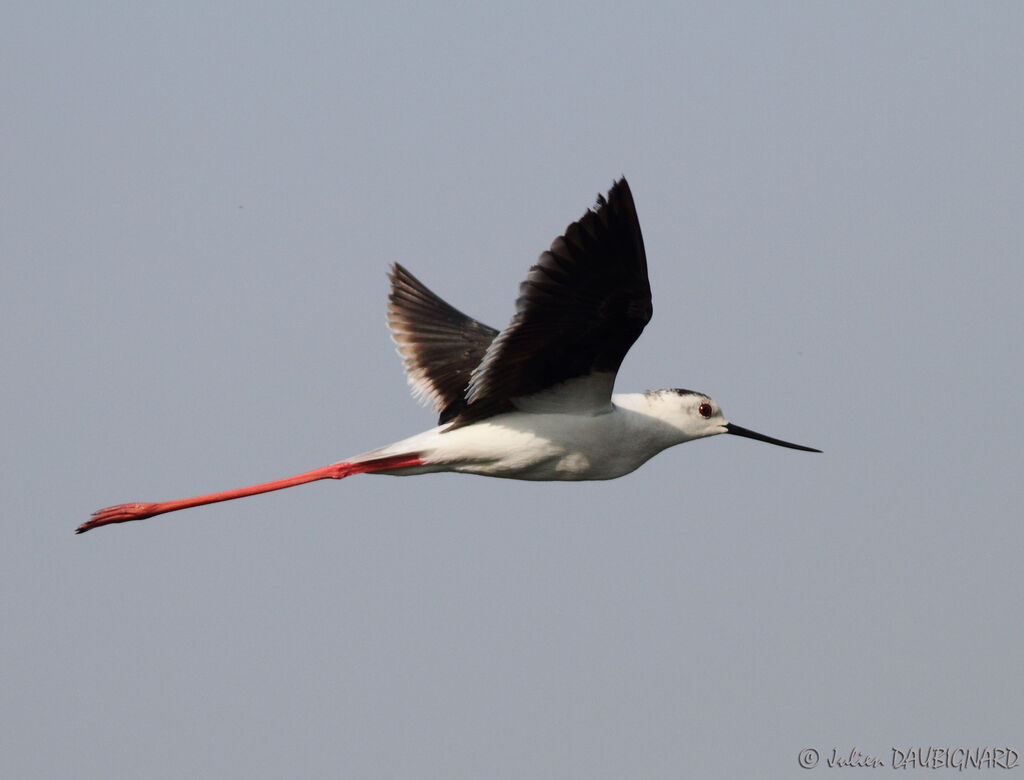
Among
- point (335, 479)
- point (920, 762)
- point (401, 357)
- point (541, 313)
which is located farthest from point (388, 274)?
point (920, 762)

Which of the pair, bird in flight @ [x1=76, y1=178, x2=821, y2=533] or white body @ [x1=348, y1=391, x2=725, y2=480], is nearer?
bird in flight @ [x1=76, y1=178, x2=821, y2=533]

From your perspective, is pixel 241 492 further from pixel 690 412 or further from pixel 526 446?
pixel 690 412

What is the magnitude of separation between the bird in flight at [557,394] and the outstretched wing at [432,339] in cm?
1

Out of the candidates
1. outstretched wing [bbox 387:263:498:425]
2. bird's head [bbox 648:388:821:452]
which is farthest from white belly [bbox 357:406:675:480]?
outstretched wing [bbox 387:263:498:425]

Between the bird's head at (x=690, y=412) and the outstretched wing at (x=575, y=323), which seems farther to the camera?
the bird's head at (x=690, y=412)

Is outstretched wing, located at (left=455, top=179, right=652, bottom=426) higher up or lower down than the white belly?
higher up

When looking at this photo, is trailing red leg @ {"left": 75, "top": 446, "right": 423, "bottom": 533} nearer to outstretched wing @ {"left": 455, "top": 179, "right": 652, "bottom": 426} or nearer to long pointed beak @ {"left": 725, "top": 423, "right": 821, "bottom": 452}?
outstretched wing @ {"left": 455, "top": 179, "right": 652, "bottom": 426}

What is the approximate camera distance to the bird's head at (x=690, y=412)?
7766 mm

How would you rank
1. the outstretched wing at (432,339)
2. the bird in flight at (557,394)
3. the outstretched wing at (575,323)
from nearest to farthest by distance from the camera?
the outstretched wing at (575,323)
the bird in flight at (557,394)
the outstretched wing at (432,339)

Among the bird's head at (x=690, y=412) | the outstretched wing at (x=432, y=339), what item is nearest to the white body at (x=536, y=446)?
the bird's head at (x=690, y=412)

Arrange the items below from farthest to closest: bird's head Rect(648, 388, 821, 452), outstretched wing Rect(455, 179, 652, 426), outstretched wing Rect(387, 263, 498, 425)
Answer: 1. outstretched wing Rect(387, 263, 498, 425)
2. bird's head Rect(648, 388, 821, 452)
3. outstretched wing Rect(455, 179, 652, 426)

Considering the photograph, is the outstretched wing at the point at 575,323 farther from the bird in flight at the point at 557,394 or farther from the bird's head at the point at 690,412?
the bird's head at the point at 690,412

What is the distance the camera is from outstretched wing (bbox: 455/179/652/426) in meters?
5.96

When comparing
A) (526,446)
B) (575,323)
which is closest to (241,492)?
(526,446)
